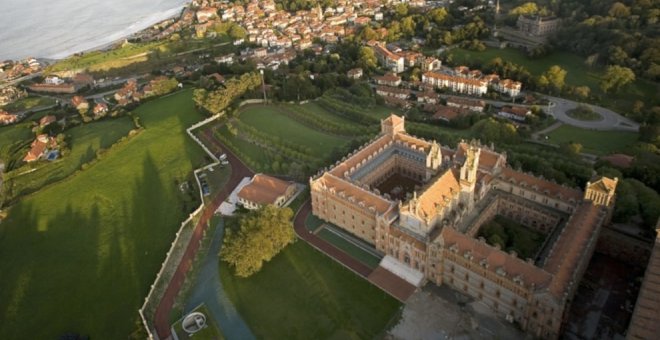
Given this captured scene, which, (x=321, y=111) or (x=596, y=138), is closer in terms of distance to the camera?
(x=596, y=138)

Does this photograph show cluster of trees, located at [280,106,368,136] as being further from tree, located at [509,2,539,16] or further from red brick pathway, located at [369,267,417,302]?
tree, located at [509,2,539,16]

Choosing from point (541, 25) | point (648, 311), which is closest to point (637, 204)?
point (648, 311)

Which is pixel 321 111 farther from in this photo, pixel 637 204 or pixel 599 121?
pixel 637 204

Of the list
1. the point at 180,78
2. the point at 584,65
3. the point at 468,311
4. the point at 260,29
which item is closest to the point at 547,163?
the point at 468,311

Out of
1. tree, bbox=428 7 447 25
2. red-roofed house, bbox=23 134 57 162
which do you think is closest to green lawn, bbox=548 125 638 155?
tree, bbox=428 7 447 25

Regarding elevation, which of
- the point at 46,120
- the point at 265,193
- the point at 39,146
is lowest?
the point at 265,193

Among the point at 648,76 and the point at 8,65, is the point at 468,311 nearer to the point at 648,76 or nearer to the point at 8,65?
the point at 648,76
